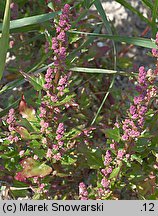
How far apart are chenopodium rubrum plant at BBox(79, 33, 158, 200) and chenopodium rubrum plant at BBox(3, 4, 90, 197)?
153mm

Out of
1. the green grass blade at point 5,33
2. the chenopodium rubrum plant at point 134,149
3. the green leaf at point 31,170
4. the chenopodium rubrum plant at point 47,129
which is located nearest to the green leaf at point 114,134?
the chenopodium rubrum plant at point 134,149

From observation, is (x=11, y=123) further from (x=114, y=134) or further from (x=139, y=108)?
(x=139, y=108)

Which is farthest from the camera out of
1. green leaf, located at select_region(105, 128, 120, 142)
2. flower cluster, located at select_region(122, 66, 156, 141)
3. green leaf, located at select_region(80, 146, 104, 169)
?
green leaf, located at select_region(80, 146, 104, 169)

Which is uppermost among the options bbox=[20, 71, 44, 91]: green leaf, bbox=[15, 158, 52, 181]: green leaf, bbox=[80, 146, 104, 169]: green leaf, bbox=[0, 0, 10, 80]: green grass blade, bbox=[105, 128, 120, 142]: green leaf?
bbox=[0, 0, 10, 80]: green grass blade

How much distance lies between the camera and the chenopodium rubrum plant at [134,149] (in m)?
1.65

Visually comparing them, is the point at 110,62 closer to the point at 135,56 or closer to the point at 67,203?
the point at 135,56

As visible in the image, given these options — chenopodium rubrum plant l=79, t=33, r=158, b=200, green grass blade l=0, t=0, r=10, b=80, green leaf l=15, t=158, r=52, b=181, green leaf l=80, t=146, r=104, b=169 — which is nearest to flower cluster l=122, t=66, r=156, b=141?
chenopodium rubrum plant l=79, t=33, r=158, b=200

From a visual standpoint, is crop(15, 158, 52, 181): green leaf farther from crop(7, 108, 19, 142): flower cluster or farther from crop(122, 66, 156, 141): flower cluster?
crop(122, 66, 156, 141): flower cluster

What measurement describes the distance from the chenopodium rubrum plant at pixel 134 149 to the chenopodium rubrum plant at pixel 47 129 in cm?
15

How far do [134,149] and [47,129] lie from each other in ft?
1.17

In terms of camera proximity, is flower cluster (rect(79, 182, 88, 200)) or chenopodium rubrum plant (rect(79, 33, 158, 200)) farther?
flower cluster (rect(79, 182, 88, 200))

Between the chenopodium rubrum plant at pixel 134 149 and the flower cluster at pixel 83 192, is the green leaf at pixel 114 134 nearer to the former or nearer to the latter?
the chenopodium rubrum plant at pixel 134 149

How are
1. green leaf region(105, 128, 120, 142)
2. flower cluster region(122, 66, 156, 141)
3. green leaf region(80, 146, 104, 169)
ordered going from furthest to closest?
green leaf region(80, 146, 104, 169) → green leaf region(105, 128, 120, 142) → flower cluster region(122, 66, 156, 141)

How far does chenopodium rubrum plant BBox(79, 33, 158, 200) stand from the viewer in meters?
1.65
